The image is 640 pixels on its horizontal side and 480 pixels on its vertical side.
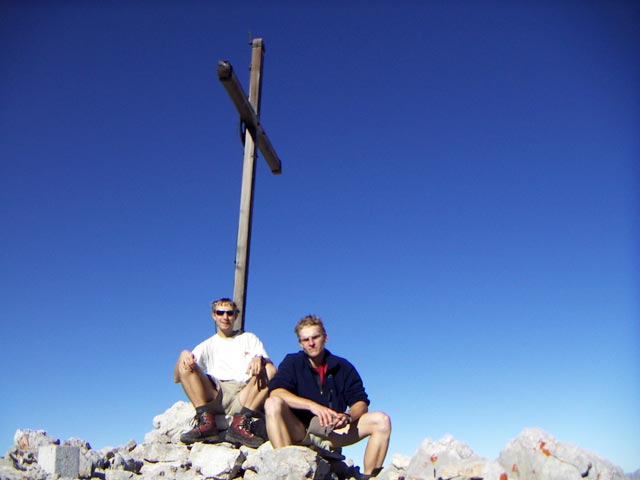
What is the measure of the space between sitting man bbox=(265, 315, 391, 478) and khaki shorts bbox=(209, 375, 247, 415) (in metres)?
0.74

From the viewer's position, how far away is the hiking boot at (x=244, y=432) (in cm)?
585

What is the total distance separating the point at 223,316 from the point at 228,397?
90 cm

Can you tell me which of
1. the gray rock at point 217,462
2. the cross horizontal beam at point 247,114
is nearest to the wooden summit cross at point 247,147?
the cross horizontal beam at point 247,114

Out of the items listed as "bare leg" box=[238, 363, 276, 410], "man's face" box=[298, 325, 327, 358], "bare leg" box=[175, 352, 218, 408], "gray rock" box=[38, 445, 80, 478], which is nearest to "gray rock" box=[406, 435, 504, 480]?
"man's face" box=[298, 325, 327, 358]

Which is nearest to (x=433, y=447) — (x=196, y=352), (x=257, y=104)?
(x=196, y=352)

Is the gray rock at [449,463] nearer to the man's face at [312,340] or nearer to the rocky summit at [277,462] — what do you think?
the rocky summit at [277,462]

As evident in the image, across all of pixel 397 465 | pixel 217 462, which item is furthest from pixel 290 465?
pixel 397 465

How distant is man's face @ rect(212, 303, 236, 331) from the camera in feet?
22.3

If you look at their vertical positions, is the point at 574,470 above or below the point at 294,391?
below

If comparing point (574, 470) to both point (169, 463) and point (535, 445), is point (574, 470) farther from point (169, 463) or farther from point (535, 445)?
point (169, 463)

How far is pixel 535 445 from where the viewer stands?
4266 mm

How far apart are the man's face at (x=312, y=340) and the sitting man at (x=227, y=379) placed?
608 millimetres

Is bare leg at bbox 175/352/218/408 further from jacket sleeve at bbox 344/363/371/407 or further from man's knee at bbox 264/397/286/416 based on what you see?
jacket sleeve at bbox 344/363/371/407

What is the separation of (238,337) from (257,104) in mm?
3612
